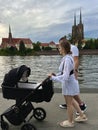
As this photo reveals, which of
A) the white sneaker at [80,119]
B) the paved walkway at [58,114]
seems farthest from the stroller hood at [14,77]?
the white sneaker at [80,119]

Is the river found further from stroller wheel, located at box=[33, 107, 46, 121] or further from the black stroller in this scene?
the black stroller

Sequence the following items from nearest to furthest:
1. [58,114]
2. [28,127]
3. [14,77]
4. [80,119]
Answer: [28,127] → [14,77] → [80,119] → [58,114]

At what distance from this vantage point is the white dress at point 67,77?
5.14 meters

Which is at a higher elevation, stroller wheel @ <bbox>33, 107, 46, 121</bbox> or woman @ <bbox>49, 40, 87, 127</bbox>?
woman @ <bbox>49, 40, 87, 127</bbox>

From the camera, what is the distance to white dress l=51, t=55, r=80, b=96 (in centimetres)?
514

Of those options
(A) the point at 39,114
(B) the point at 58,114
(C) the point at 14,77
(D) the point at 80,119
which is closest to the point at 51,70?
(B) the point at 58,114

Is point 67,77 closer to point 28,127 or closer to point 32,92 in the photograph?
point 32,92

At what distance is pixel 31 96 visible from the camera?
5285mm

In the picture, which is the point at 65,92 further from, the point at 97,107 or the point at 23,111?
the point at 97,107

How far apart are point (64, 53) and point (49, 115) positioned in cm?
140

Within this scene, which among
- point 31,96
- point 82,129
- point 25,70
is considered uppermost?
point 25,70

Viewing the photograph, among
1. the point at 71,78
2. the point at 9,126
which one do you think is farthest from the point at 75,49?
the point at 9,126

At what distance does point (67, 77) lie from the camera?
5.16 meters

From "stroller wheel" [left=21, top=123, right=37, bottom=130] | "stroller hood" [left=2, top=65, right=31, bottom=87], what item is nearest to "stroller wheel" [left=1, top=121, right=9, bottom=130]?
"stroller wheel" [left=21, top=123, right=37, bottom=130]
